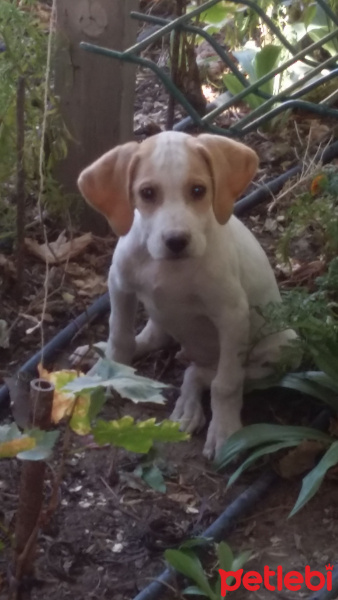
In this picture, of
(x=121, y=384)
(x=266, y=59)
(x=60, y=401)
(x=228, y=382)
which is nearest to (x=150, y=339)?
(x=228, y=382)

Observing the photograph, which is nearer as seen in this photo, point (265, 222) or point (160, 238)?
point (160, 238)

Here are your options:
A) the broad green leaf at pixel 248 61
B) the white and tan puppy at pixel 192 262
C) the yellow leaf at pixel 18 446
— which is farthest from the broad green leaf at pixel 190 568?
the broad green leaf at pixel 248 61

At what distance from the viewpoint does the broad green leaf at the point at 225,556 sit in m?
1.93

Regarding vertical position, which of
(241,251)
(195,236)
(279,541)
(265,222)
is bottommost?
(279,541)

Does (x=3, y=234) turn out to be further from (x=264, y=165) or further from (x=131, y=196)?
(x=264, y=165)

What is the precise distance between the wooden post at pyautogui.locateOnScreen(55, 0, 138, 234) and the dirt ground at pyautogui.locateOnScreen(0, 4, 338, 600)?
24.9 inches

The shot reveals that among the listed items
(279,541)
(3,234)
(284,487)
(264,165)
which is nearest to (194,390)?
(284,487)

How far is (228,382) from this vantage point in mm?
2402

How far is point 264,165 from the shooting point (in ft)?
12.4

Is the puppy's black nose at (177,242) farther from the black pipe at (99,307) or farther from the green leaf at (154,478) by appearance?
the green leaf at (154,478)

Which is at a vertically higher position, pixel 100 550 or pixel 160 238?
pixel 160 238

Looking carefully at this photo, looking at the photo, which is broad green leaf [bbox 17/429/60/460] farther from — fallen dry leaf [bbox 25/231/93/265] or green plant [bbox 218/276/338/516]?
fallen dry leaf [bbox 25/231/93/265]

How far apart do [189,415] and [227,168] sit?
741mm

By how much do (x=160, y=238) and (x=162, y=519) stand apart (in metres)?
0.70
